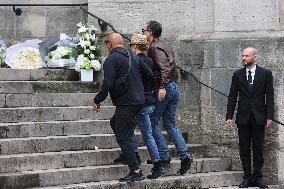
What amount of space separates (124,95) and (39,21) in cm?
472

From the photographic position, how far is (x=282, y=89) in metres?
7.94

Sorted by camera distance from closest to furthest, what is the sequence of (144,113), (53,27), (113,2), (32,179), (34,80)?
(32,179) → (144,113) → (34,80) → (113,2) → (53,27)

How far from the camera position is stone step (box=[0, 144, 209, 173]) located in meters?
6.79

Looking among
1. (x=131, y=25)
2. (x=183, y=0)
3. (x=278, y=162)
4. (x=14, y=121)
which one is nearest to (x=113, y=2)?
(x=131, y=25)

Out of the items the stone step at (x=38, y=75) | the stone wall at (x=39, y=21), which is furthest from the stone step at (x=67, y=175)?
the stone wall at (x=39, y=21)

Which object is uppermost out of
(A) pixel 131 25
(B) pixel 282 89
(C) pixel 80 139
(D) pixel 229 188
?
(A) pixel 131 25

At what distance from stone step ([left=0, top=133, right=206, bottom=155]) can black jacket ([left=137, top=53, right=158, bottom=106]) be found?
3.60 ft

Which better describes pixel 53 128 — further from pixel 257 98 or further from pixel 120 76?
pixel 257 98

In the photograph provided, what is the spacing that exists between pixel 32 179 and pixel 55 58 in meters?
3.54

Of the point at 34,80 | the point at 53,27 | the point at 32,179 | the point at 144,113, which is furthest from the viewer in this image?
the point at 53,27

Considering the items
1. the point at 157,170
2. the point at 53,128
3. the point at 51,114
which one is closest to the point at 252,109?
the point at 157,170

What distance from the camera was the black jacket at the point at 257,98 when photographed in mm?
7410

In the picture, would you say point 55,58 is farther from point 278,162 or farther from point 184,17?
point 278,162

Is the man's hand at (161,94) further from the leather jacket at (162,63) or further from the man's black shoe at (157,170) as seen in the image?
the man's black shoe at (157,170)
